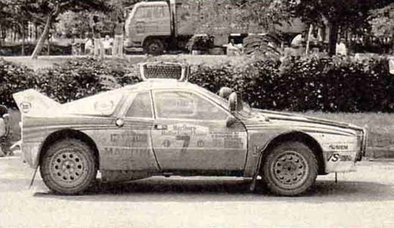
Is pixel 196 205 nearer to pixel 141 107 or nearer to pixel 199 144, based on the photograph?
pixel 199 144

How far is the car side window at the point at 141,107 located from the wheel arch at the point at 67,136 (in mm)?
566

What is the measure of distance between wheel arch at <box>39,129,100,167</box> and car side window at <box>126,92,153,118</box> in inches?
22.3

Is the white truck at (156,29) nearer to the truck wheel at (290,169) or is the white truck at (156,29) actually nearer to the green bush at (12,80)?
the green bush at (12,80)

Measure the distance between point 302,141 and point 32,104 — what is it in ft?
11.0

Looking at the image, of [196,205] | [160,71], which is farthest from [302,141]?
[160,71]

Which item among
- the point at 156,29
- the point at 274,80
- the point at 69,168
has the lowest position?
the point at 69,168

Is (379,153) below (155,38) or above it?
below

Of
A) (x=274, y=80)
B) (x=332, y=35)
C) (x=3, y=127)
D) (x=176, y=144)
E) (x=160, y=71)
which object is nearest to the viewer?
(x=176, y=144)

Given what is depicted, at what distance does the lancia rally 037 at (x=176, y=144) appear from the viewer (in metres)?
11.0

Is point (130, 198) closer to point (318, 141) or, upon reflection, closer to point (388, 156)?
point (318, 141)

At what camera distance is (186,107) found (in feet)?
36.9

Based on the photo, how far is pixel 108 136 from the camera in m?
11.0

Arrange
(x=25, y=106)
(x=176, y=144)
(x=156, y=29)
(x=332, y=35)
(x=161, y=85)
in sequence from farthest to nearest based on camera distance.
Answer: (x=156, y=29) → (x=332, y=35) → (x=161, y=85) → (x=25, y=106) → (x=176, y=144)

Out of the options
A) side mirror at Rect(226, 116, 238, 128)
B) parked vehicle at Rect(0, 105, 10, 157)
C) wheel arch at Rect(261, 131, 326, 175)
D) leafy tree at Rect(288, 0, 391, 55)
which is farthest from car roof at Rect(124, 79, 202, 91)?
leafy tree at Rect(288, 0, 391, 55)
